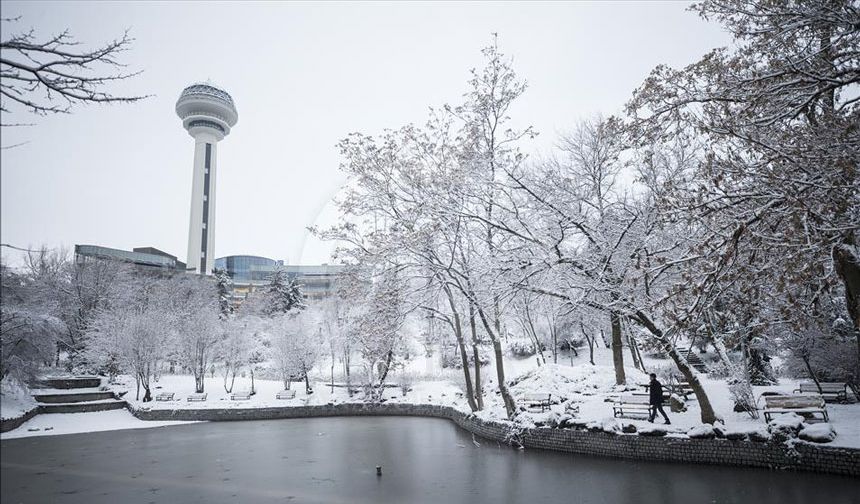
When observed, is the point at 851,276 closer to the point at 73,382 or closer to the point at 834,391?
the point at 834,391

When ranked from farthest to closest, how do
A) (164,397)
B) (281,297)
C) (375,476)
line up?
(281,297)
(164,397)
(375,476)

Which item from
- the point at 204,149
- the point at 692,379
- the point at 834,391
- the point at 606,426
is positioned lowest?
the point at 606,426

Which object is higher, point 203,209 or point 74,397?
point 203,209

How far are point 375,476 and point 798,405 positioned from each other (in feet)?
32.7

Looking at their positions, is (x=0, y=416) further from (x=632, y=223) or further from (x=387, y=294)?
(x=387, y=294)

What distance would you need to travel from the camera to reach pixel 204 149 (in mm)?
78125

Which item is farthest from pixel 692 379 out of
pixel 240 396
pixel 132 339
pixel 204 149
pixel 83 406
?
pixel 204 149

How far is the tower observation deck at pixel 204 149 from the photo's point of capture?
237 ft

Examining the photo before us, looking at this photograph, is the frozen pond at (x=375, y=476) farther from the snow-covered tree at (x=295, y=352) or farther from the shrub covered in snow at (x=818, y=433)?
the snow-covered tree at (x=295, y=352)

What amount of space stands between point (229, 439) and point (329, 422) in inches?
251

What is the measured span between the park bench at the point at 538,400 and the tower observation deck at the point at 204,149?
6519cm

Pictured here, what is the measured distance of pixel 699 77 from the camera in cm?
804

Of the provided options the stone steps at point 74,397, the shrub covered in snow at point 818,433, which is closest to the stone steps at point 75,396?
the stone steps at point 74,397

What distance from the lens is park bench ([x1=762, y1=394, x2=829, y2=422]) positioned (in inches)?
440
